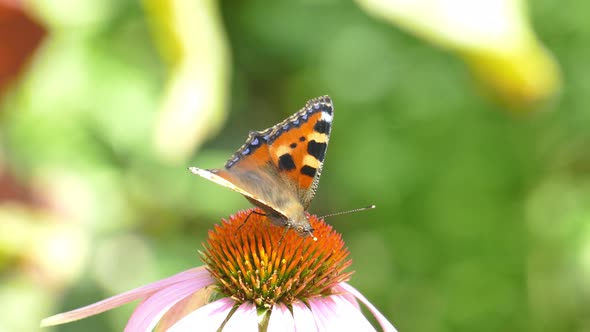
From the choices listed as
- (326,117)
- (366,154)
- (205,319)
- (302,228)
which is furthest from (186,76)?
(366,154)

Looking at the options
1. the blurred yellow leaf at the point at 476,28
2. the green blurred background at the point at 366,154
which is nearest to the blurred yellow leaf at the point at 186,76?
the blurred yellow leaf at the point at 476,28

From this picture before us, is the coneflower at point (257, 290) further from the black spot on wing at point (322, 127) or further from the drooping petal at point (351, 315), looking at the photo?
the black spot on wing at point (322, 127)

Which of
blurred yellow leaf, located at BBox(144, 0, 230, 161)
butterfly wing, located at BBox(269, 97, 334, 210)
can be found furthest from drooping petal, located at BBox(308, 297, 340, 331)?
blurred yellow leaf, located at BBox(144, 0, 230, 161)

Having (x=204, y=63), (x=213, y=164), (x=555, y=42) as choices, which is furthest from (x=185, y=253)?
(x=555, y=42)

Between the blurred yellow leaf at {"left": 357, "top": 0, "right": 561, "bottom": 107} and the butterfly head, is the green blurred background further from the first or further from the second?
the butterfly head

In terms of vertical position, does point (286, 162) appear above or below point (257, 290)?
above

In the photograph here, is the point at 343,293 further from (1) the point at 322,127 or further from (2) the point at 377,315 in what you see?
(1) the point at 322,127

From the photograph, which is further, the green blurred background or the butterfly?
the green blurred background

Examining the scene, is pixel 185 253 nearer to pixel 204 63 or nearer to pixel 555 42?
pixel 204 63
